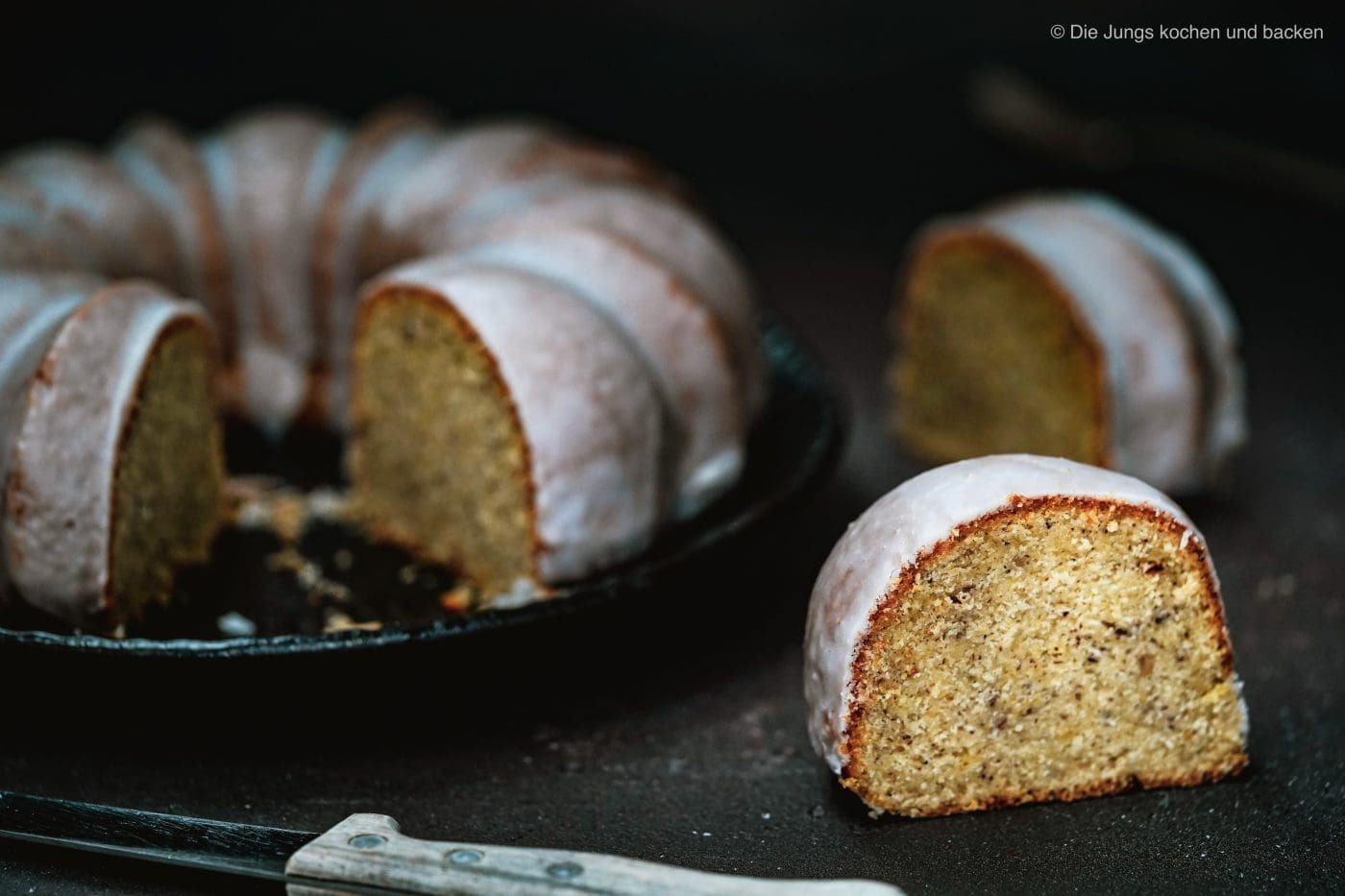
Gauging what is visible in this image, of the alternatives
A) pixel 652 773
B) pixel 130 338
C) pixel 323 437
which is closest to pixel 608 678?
pixel 652 773

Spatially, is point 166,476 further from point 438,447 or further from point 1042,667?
point 1042,667

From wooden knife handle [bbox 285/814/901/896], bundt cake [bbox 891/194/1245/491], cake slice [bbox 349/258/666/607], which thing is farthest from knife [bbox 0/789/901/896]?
bundt cake [bbox 891/194/1245/491]

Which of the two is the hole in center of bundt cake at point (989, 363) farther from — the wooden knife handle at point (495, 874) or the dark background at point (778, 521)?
the wooden knife handle at point (495, 874)

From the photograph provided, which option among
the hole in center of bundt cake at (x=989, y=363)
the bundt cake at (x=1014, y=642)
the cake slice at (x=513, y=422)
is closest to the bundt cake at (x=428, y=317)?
the cake slice at (x=513, y=422)

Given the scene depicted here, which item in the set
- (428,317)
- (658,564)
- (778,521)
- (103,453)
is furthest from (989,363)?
(103,453)

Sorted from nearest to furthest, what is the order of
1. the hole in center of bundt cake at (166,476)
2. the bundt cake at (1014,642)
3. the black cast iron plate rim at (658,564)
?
the bundt cake at (1014,642) → the black cast iron plate rim at (658,564) → the hole in center of bundt cake at (166,476)

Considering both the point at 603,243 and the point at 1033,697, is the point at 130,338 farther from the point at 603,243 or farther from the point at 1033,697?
the point at 1033,697
